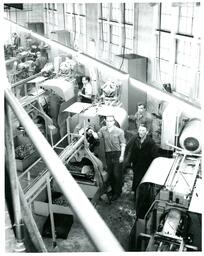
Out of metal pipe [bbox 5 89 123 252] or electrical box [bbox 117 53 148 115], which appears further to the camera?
electrical box [bbox 117 53 148 115]

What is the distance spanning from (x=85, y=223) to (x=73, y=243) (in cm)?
448

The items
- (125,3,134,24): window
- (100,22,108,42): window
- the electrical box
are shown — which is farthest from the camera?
(100,22,108,42): window

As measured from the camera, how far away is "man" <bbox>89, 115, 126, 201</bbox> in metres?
5.45

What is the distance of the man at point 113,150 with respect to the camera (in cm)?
545

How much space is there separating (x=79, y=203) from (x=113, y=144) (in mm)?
4862

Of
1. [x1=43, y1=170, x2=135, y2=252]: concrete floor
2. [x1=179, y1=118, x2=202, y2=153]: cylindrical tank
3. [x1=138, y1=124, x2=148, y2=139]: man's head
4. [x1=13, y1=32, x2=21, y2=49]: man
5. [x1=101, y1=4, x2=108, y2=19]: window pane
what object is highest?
[x1=101, y1=4, x2=108, y2=19]: window pane

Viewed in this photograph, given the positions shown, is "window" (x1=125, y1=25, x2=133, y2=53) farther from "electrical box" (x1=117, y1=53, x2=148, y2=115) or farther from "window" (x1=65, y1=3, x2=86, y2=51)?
"window" (x1=65, y1=3, x2=86, y2=51)

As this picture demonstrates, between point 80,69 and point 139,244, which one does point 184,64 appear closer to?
point 139,244

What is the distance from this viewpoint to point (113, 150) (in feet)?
18.4

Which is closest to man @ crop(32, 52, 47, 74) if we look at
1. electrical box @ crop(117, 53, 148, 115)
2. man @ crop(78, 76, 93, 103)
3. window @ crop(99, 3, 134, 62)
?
window @ crop(99, 3, 134, 62)

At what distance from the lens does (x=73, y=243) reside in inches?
190

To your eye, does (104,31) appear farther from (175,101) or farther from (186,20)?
(175,101)

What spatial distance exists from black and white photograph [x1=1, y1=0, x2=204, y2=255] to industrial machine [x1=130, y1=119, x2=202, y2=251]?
14 mm

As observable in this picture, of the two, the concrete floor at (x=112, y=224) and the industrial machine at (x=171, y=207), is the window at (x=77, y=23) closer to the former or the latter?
the concrete floor at (x=112, y=224)
